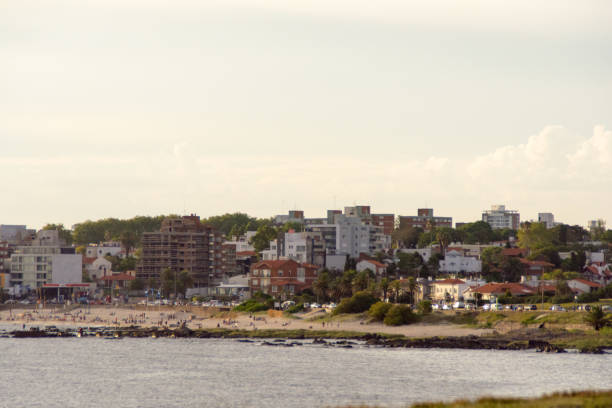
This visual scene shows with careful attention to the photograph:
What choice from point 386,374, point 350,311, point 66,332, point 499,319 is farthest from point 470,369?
point 66,332

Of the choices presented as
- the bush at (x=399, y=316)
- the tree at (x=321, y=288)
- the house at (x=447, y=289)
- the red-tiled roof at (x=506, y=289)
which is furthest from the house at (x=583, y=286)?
the tree at (x=321, y=288)

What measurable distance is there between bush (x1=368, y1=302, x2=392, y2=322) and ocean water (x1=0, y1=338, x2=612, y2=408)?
69.2ft

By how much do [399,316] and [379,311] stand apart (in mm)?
5741

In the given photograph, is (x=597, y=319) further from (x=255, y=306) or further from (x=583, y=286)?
(x=255, y=306)

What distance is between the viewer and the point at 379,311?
14950 centimetres

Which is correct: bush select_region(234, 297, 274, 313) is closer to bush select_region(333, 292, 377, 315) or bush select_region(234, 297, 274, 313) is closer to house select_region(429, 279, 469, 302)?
bush select_region(333, 292, 377, 315)

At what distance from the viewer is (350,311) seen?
15862 cm

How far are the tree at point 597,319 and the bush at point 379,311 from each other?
33.2m

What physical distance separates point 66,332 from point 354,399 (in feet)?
300

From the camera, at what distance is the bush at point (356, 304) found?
15825cm

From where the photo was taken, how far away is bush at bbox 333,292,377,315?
15825 cm

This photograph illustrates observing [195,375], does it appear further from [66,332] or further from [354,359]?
[66,332]

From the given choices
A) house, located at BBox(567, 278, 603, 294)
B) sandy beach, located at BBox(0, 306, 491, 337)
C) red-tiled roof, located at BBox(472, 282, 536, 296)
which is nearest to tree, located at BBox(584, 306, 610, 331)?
sandy beach, located at BBox(0, 306, 491, 337)

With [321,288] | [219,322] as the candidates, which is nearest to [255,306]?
[219,322]
